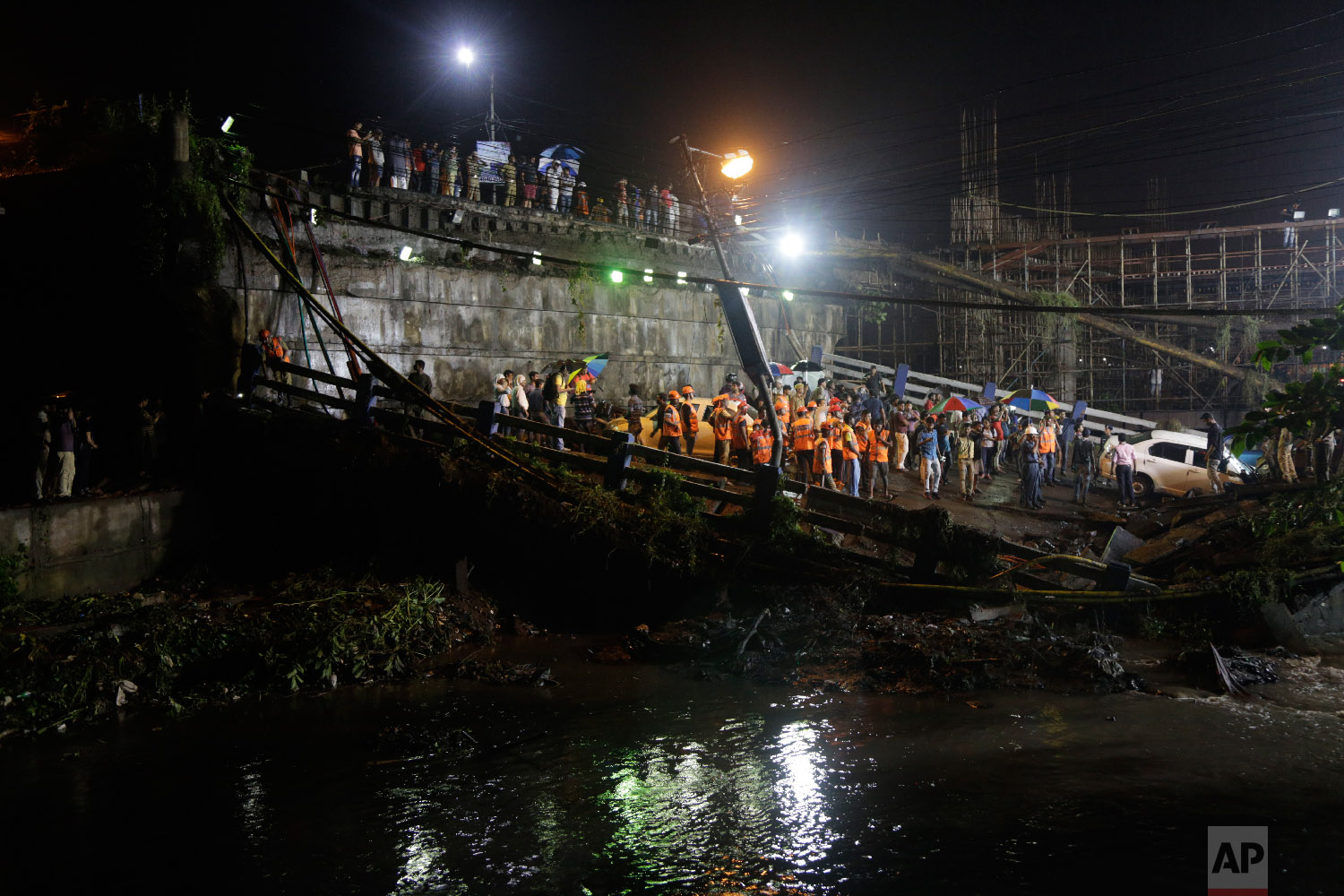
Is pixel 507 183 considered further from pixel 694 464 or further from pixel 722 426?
pixel 694 464

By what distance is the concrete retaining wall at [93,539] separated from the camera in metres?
10.8

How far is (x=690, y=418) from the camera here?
18703 mm

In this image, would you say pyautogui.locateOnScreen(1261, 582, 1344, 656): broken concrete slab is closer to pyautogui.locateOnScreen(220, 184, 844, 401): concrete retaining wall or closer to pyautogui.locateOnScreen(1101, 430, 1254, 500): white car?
pyautogui.locateOnScreen(1101, 430, 1254, 500): white car

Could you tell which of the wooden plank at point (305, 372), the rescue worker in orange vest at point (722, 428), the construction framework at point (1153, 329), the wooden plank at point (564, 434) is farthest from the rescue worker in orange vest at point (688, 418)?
the construction framework at point (1153, 329)

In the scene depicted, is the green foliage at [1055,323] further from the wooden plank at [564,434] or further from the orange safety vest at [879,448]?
the wooden plank at [564,434]

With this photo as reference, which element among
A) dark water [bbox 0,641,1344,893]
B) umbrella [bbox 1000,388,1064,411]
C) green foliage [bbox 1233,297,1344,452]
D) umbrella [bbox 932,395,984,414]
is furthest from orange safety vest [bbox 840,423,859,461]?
green foliage [bbox 1233,297,1344,452]

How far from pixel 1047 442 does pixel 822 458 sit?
6248 millimetres

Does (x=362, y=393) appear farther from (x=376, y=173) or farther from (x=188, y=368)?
(x=376, y=173)

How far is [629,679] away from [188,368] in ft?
33.0

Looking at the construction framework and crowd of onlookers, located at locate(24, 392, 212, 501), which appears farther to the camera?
the construction framework

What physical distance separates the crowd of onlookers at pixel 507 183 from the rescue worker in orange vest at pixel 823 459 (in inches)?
422

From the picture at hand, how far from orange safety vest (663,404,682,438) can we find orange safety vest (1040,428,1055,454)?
8.74 meters
